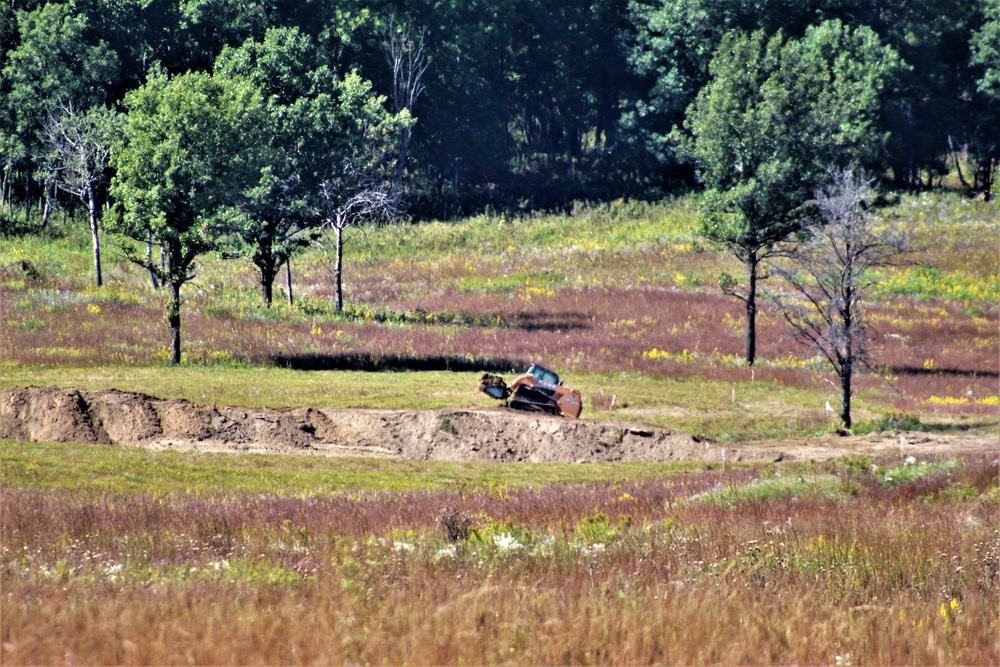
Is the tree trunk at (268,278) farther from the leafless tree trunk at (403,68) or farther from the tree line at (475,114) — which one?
the leafless tree trunk at (403,68)

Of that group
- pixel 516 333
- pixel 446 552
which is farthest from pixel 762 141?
pixel 446 552

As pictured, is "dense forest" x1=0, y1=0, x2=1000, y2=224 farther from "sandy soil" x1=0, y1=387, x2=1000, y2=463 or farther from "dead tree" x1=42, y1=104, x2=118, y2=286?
"sandy soil" x1=0, y1=387, x2=1000, y2=463

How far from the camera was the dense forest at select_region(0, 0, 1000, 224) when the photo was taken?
254 feet

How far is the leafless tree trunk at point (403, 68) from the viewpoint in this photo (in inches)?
3374

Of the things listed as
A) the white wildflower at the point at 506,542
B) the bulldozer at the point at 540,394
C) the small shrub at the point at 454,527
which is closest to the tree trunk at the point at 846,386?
the bulldozer at the point at 540,394

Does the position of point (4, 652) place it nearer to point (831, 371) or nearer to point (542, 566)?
point (542, 566)

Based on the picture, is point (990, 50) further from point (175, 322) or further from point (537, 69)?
point (175, 322)

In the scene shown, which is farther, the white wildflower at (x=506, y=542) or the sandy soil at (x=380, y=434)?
the sandy soil at (x=380, y=434)

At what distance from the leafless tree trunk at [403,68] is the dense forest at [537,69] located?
302 millimetres

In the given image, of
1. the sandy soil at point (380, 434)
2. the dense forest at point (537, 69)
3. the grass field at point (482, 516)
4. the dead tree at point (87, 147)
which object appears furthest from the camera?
the dense forest at point (537, 69)

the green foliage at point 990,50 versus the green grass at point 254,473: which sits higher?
the green foliage at point 990,50

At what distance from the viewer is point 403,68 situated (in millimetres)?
91812

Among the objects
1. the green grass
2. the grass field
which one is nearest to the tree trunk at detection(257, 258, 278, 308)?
the grass field

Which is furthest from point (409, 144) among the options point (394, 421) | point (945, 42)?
point (394, 421)
